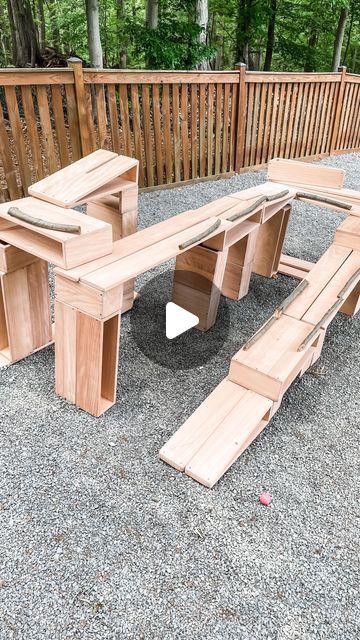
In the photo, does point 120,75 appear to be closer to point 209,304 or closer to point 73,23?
point 209,304

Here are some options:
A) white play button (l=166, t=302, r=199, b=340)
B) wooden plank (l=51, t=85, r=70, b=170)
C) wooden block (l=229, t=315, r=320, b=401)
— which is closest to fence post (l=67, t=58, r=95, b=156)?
wooden plank (l=51, t=85, r=70, b=170)

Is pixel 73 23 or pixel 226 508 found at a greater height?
pixel 73 23

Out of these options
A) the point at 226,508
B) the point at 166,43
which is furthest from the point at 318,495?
the point at 166,43

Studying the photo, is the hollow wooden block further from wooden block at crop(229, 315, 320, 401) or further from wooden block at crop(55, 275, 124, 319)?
wooden block at crop(229, 315, 320, 401)

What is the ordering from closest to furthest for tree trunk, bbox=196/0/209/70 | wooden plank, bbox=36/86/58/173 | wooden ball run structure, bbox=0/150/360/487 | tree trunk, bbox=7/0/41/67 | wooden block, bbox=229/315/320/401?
1. wooden ball run structure, bbox=0/150/360/487
2. wooden block, bbox=229/315/320/401
3. wooden plank, bbox=36/86/58/173
4. tree trunk, bbox=196/0/209/70
5. tree trunk, bbox=7/0/41/67

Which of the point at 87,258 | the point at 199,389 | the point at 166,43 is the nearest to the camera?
the point at 87,258

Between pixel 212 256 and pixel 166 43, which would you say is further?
pixel 166 43

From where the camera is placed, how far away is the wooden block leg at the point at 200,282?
10.5ft

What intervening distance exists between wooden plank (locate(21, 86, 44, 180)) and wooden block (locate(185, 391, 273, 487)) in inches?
155

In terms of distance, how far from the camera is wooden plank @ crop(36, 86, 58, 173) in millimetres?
4898

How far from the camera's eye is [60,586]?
1.80 meters

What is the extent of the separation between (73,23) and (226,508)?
20.1m

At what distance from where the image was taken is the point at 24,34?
40.9 feet

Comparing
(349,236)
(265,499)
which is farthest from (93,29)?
(265,499)
